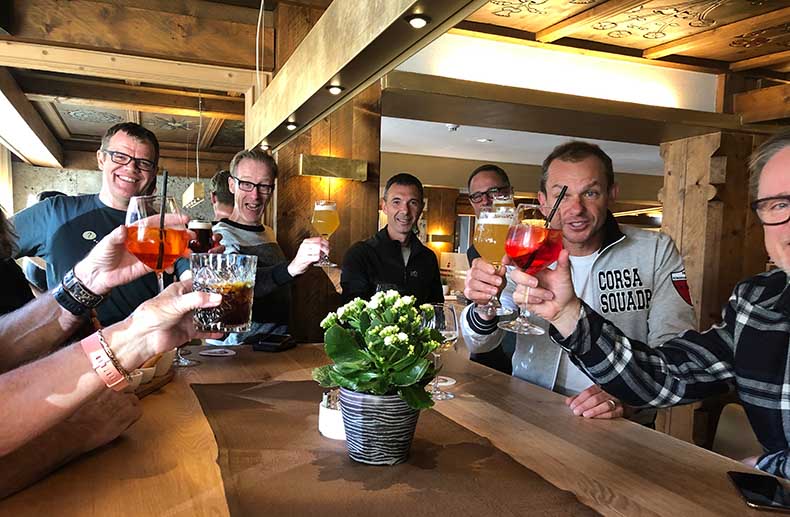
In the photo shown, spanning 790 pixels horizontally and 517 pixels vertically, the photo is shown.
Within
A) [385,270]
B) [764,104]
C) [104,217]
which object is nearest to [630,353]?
[385,270]

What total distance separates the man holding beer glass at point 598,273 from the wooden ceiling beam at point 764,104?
9.49 ft

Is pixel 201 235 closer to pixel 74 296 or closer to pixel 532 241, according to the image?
pixel 74 296

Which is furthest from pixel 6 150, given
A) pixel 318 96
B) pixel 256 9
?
pixel 318 96

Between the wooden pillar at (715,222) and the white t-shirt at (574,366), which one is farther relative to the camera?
the wooden pillar at (715,222)

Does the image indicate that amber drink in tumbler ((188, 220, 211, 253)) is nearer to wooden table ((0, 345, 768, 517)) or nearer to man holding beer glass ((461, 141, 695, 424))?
wooden table ((0, 345, 768, 517))

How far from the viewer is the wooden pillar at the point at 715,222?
4176mm

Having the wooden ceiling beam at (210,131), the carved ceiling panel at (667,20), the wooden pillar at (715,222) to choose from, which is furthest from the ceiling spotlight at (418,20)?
the wooden ceiling beam at (210,131)

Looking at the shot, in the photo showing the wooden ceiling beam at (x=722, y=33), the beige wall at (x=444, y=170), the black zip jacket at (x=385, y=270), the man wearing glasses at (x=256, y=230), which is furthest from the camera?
the beige wall at (x=444, y=170)

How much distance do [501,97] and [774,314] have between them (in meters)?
2.86

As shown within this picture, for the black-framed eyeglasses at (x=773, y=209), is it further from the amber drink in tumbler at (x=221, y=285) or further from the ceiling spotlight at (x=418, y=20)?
the amber drink in tumbler at (x=221, y=285)

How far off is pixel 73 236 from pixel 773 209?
2.68m

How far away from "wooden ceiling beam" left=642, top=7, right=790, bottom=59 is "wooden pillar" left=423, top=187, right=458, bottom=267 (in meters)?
7.77

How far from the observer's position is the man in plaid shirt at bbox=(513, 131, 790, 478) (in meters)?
1.33

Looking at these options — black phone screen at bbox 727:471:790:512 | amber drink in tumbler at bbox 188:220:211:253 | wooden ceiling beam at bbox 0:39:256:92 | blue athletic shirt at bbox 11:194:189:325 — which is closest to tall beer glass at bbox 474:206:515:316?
black phone screen at bbox 727:471:790:512
